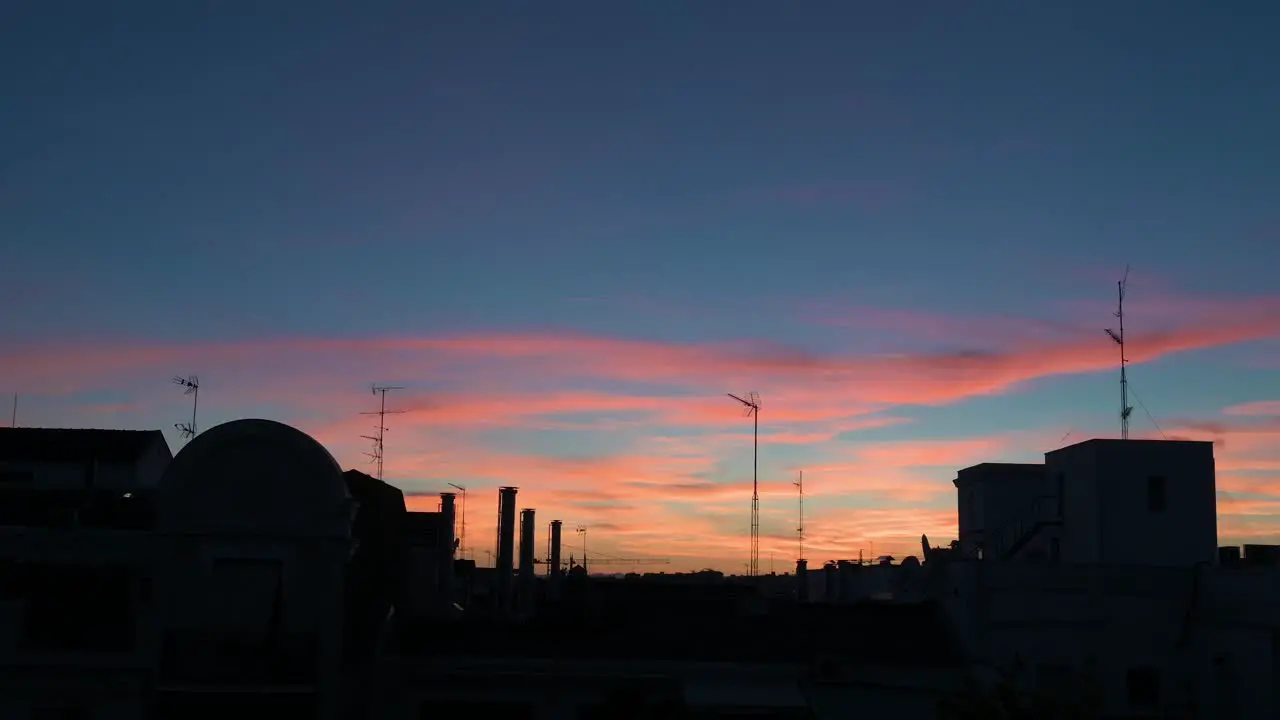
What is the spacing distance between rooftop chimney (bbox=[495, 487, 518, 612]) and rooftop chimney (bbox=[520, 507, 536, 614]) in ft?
4.46

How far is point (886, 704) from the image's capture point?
35.1 meters

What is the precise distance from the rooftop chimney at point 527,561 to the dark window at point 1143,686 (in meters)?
24.5

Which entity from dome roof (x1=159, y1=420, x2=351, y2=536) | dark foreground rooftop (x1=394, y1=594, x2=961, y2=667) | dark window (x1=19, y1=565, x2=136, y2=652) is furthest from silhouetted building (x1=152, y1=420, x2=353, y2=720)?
dark foreground rooftop (x1=394, y1=594, x2=961, y2=667)

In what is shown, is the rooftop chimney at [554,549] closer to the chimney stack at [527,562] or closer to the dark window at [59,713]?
the chimney stack at [527,562]

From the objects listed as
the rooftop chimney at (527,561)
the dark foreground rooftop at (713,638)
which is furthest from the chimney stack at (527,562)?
the dark foreground rooftop at (713,638)

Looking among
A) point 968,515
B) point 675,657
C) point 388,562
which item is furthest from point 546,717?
point 968,515

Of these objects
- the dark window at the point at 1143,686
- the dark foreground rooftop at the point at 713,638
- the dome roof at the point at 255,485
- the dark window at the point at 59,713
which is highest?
the dome roof at the point at 255,485

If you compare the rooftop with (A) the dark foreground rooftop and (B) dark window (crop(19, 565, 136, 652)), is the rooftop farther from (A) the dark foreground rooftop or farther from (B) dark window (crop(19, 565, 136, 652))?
(A) the dark foreground rooftop

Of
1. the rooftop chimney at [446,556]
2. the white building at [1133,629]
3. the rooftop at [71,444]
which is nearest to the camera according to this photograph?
the white building at [1133,629]

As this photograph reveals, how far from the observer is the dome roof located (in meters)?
32.1

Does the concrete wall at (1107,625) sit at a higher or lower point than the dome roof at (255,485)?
lower

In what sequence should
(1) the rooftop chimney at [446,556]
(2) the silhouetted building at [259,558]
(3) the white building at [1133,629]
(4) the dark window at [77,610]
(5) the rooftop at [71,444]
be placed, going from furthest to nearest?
(5) the rooftop at [71,444] → (1) the rooftop chimney at [446,556] → (3) the white building at [1133,629] → (4) the dark window at [77,610] → (2) the silhouetted building at [259,558]

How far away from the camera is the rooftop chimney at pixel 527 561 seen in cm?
5388

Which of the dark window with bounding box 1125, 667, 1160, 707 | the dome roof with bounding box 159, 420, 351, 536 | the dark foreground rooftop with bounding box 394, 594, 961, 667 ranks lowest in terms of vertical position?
the dark window with bounding box 1125, 667, 1160, 707
